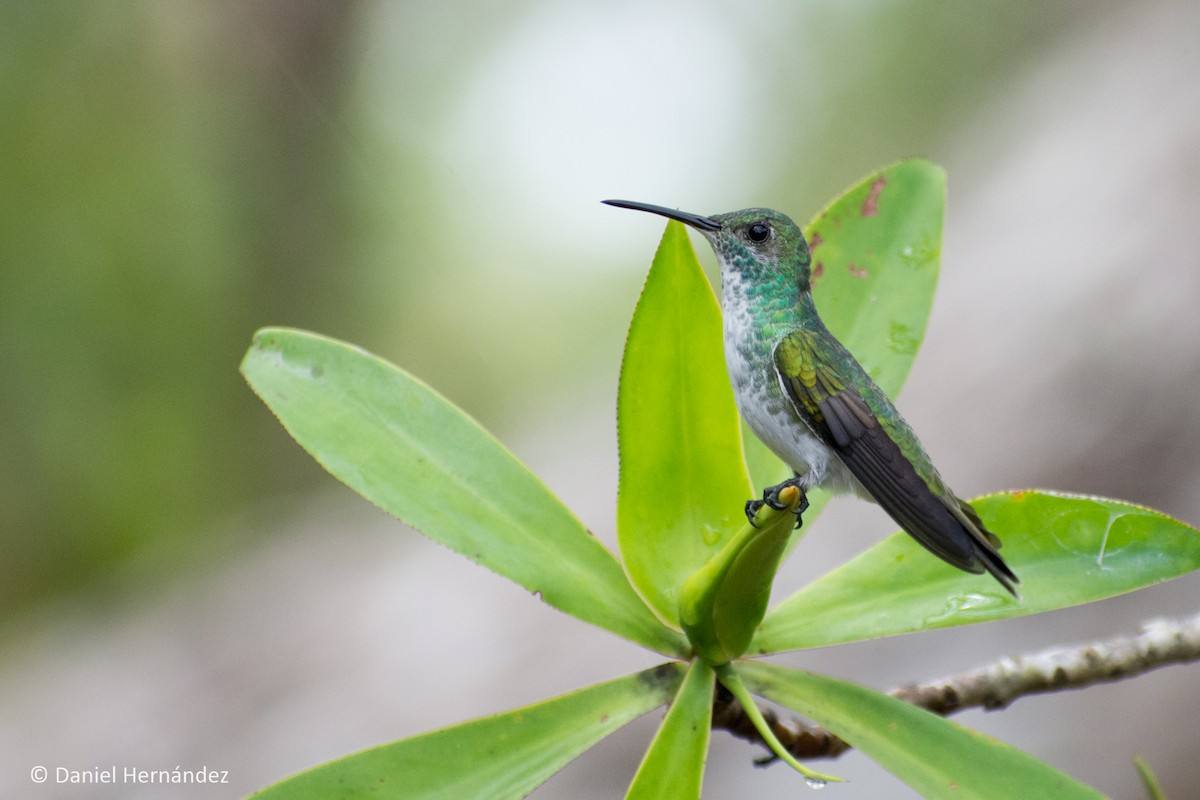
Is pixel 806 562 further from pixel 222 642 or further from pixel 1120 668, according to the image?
pixel 222 642

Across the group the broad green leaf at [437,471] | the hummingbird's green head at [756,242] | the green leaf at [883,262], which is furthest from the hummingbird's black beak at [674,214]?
the broad green leaf at [437,471]

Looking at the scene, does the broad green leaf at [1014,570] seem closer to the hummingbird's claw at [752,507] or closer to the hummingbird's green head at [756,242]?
the hummingbird's claw at [752,507]

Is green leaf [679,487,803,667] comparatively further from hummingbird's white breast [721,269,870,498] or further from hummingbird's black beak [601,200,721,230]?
hummingbird's black beak [601,200,721,230]

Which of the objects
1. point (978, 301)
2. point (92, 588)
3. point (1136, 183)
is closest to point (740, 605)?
point (978, 301)

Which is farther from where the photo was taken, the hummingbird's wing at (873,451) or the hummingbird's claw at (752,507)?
the hummingbird's claw at (752,507)

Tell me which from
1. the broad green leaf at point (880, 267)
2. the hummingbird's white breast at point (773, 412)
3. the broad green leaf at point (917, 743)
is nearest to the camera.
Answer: the broad green leaf at point (917, 743)
